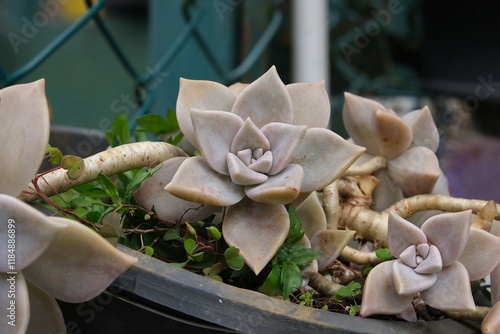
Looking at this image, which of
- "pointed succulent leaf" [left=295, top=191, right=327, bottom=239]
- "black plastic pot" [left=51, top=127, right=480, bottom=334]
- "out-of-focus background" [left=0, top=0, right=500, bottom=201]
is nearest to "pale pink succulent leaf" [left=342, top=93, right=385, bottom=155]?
"pointed succulent leaf" [left=295, top=191, right=327, bottom=239]

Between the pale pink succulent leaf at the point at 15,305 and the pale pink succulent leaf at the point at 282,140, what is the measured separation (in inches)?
7.7

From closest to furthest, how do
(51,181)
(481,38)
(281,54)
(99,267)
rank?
1. (99,267)
2. (51,181)
3. (281,54)
4. (481,38)

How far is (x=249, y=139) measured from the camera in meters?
0.49

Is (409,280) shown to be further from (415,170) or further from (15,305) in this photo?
(15,305)

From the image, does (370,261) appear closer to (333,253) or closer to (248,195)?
(333,253)

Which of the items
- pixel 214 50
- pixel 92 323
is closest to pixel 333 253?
pixel 92 323

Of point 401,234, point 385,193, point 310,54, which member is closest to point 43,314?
point 401,234

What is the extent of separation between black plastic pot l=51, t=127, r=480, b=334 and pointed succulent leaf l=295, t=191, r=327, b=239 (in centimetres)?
12

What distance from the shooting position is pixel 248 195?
473mm

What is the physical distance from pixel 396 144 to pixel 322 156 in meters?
0.15

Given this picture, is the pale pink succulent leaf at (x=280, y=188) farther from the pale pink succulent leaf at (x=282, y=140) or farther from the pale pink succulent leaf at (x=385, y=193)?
the pale pink succulent leaf at (x=385, y=193)

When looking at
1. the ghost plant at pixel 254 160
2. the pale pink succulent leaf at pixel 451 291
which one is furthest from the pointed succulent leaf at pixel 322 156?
the pale pink succulent leaf at pixel 451 291

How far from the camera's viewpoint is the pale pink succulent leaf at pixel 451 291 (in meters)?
0.47

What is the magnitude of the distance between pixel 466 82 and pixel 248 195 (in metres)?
2.15
